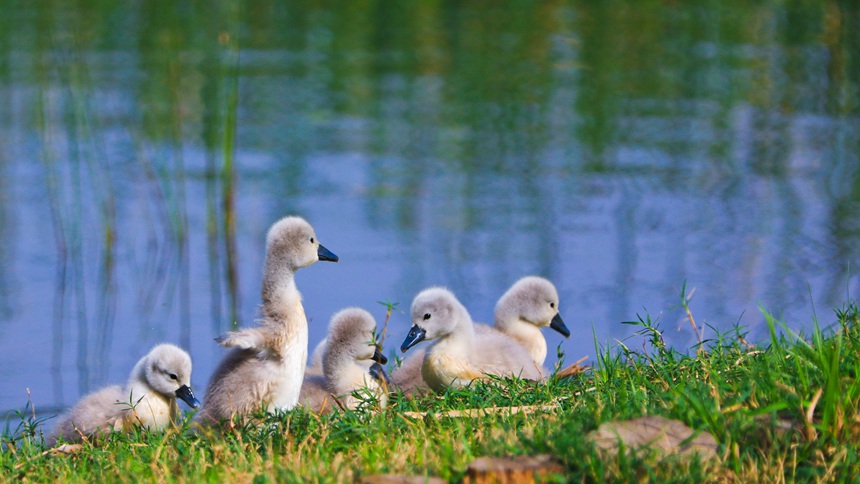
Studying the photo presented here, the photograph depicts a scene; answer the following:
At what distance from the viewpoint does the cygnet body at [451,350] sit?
6.07 metres

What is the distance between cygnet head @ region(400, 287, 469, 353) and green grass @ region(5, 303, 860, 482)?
0.75 meters

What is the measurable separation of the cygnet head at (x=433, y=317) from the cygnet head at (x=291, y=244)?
647 millimetres

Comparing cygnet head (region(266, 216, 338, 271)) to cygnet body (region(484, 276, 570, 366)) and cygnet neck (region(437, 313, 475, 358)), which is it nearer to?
cygnet neck (region(437, 313, 475, 358))

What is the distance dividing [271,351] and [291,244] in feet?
2.03

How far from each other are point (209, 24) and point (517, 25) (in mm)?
5333

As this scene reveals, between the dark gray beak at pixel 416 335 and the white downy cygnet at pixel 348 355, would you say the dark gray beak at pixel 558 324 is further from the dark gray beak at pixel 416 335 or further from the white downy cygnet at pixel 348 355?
the white downy cygnet at pixel 348 355

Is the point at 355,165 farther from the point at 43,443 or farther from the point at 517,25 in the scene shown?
the point at 517,25

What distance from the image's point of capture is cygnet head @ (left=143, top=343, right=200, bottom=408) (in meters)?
5.93

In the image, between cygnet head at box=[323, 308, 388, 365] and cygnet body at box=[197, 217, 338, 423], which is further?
cygnet head at box=[323, 308, 388, 365]

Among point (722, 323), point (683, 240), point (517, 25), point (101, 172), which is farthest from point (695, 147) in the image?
point (517, 25)

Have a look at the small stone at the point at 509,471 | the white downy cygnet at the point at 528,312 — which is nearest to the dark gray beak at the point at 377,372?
the white downy cygnet at the point at 528,312

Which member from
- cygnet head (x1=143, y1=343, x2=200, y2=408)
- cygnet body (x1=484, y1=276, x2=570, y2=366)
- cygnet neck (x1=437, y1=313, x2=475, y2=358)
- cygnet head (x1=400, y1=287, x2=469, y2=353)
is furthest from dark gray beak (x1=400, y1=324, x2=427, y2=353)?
cygnet head (x1=143, y1=343, x2=200, y2=408)

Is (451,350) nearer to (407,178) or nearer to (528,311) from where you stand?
(528,311)

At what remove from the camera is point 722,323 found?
8328 millimetres
